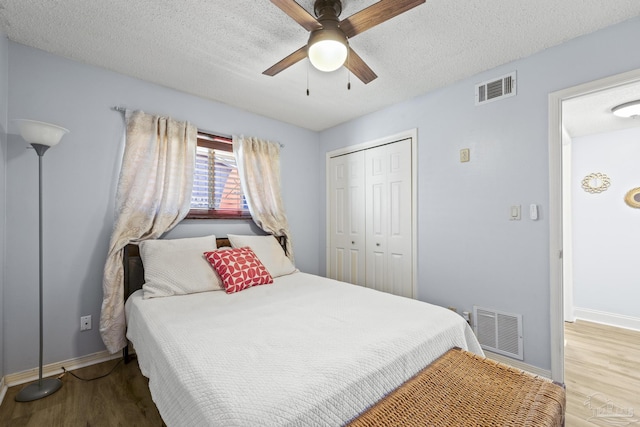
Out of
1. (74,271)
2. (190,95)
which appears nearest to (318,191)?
(190,95)

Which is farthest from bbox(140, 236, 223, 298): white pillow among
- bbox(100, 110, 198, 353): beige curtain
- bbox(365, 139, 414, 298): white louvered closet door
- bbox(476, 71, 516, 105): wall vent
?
bbox(476, 71, 516, 105): wall vent

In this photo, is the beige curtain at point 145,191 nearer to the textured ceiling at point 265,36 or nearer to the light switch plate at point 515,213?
the textured ceiling at point 265,36

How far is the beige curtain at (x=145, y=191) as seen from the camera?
2250 mm

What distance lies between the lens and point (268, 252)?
9.32ft

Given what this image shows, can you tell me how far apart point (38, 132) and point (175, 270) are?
1.26 metres

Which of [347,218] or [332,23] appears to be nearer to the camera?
[332,23]

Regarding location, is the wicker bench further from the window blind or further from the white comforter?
the window blind

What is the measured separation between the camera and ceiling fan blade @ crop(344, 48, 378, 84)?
1.76 metres

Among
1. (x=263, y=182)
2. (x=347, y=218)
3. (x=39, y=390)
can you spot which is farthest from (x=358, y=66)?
(x=39, y=390)

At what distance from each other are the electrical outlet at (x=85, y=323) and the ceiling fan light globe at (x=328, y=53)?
8.62 feet

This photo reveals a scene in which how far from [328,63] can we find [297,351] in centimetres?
150

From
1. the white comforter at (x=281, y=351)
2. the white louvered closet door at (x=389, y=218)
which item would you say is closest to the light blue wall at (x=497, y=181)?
the white louvered closet door at (x=389, y=218)

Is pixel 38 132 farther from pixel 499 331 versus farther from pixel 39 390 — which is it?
pixel 499 331

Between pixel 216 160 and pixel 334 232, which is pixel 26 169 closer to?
Result: pixel 216 160
